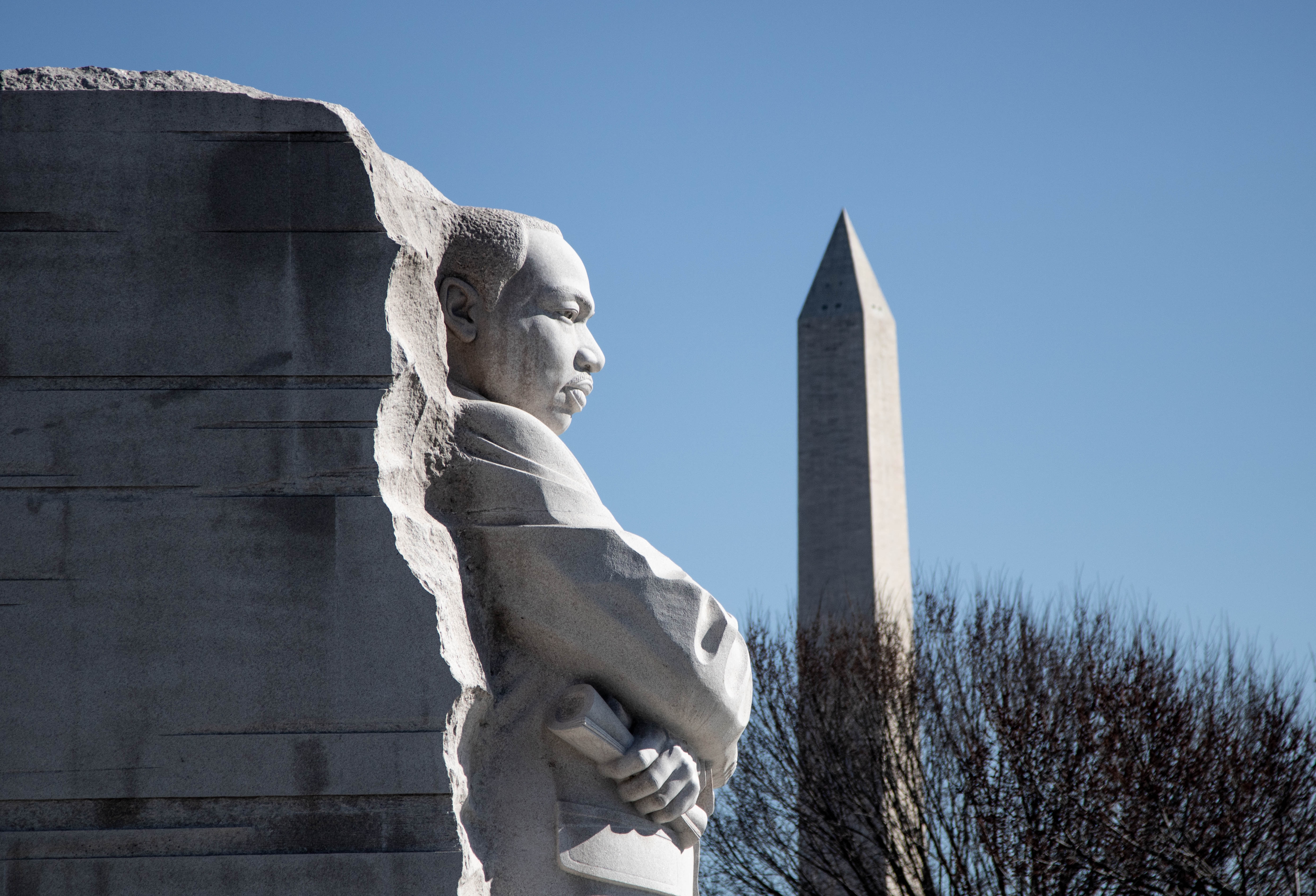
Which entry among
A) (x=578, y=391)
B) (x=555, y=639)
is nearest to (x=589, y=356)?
(x=578, y=391)

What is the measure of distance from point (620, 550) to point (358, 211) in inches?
39.2

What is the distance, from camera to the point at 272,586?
3230 mm

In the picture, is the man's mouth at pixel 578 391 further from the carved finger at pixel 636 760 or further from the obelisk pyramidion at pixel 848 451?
the obelisk pyramidion at pixel 848 451

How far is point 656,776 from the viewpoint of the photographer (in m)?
3.46

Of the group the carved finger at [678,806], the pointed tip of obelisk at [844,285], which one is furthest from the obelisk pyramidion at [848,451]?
the carved finger at [678,806]

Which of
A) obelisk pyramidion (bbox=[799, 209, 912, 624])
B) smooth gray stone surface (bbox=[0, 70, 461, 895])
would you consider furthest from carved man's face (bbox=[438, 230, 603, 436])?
obelisk pyramidion (bbox=[799, 209, 912, 624])

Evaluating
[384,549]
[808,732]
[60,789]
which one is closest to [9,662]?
[60,789]

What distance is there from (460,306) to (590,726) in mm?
1168

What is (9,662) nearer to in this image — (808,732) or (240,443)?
(240,443)

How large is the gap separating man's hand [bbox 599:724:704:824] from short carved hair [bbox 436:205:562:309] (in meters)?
1.21

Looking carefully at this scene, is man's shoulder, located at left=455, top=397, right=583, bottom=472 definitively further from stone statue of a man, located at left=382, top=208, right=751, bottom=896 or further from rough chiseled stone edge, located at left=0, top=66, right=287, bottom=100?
rough chiseled stone edge, located at left=0, top=66, right=287, bottom=100

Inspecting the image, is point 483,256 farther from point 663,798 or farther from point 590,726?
point 663,798

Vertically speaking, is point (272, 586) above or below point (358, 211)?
below

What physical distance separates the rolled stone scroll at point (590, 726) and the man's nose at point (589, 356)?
0.92 meters
